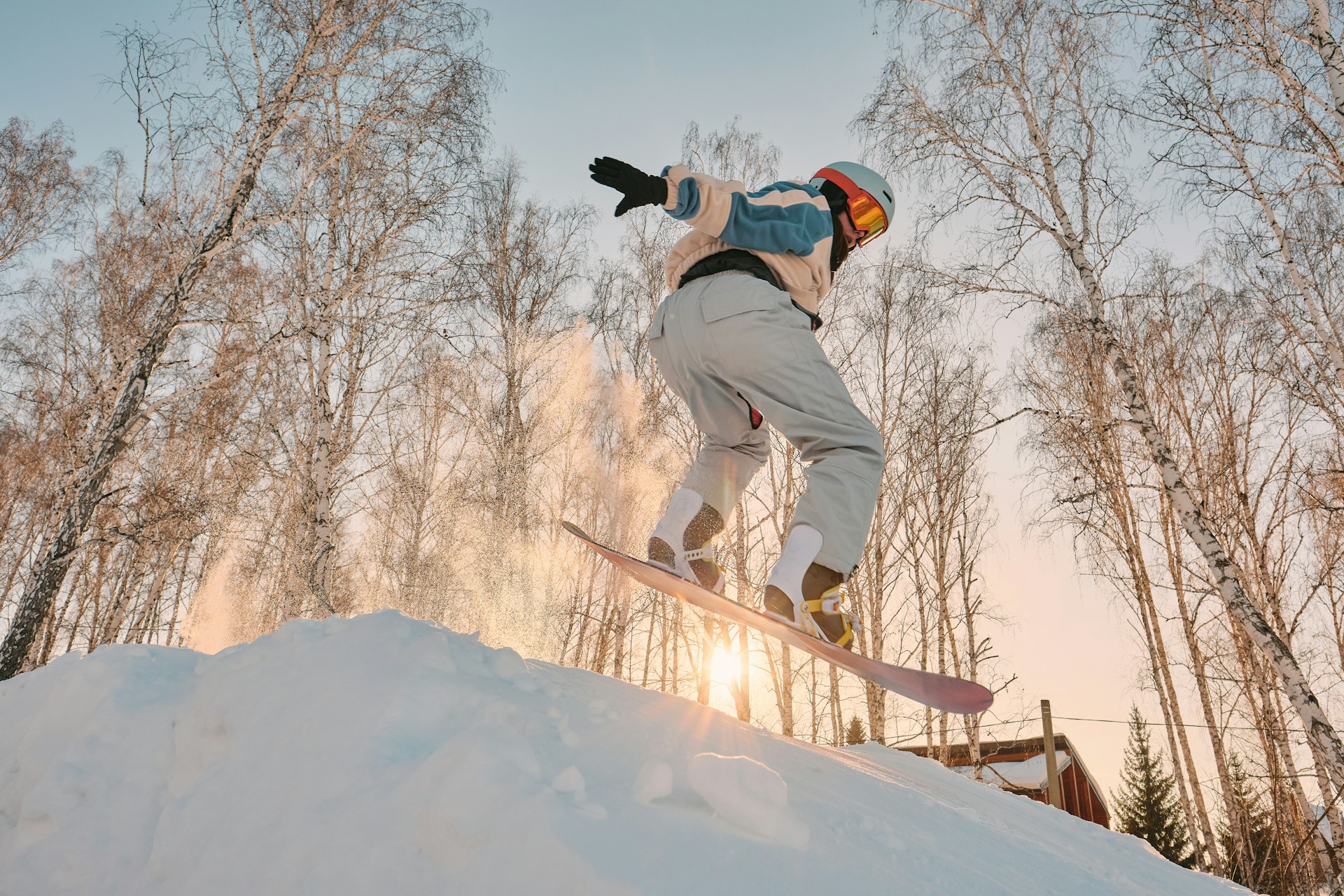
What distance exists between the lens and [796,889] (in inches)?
36.0

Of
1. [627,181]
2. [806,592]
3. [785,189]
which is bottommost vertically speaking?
[806,592]

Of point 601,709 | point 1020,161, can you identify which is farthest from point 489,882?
point 1020,161

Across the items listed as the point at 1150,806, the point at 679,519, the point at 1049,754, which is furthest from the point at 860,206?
the point at 1150,806

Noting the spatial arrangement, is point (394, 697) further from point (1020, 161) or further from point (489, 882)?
point (1020, 161)

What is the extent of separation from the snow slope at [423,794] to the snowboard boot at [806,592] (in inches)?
17.3

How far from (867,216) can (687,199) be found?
0.75 m

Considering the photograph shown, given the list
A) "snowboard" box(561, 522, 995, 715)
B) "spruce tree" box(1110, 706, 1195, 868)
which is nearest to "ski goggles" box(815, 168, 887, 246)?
"snowboard" box(561, 522, 995, 715)

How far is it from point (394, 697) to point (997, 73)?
28.4 feet

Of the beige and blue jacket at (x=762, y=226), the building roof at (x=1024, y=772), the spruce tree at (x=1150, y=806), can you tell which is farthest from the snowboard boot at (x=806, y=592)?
the spruce tree at (x=1150, y=806)

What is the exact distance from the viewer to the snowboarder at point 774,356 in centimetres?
197

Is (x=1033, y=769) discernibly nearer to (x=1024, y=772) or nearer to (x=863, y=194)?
(x=1024, y=772)

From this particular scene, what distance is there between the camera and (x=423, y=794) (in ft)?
3.19

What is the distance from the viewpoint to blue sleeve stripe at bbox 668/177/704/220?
2006 millimetres

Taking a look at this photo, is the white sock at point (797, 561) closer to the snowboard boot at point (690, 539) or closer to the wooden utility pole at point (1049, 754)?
the snowboard boot at point (690, 539)
